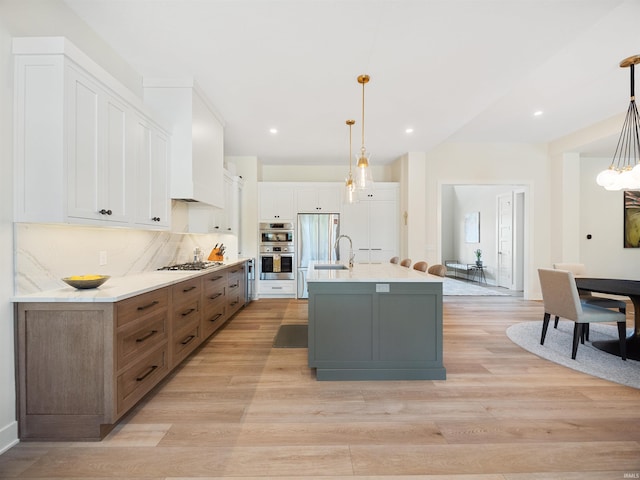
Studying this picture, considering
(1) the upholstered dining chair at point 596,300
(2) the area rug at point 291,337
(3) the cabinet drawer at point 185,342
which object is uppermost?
(1) the upholstered dining chair at point 596,300

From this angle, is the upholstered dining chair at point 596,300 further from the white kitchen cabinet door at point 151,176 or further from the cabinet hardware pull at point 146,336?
the white kitchen cabinet door at point 151,176

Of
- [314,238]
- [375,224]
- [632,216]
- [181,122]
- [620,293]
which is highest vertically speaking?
[181,122]

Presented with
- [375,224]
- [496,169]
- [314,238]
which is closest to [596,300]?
[496,169]

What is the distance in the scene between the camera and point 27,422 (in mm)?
1742

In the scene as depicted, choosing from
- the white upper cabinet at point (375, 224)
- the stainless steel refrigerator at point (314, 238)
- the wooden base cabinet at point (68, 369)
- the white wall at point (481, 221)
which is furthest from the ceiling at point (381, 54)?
the white wall at point (481, 221)

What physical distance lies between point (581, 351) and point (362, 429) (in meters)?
2.77

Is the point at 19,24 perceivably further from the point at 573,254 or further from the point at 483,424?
the point at 573,254

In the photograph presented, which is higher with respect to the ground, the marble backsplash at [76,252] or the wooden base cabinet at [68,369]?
the marble backsplash at [76,252]

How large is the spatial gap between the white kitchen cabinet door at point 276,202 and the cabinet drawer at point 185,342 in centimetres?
307

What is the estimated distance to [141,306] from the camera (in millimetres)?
2025

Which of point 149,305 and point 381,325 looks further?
point 381,325

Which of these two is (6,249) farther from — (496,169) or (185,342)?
(496,169)

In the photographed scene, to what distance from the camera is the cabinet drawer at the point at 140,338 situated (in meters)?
1.83

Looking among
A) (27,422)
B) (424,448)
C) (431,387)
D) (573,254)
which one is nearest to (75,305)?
(27,422)
